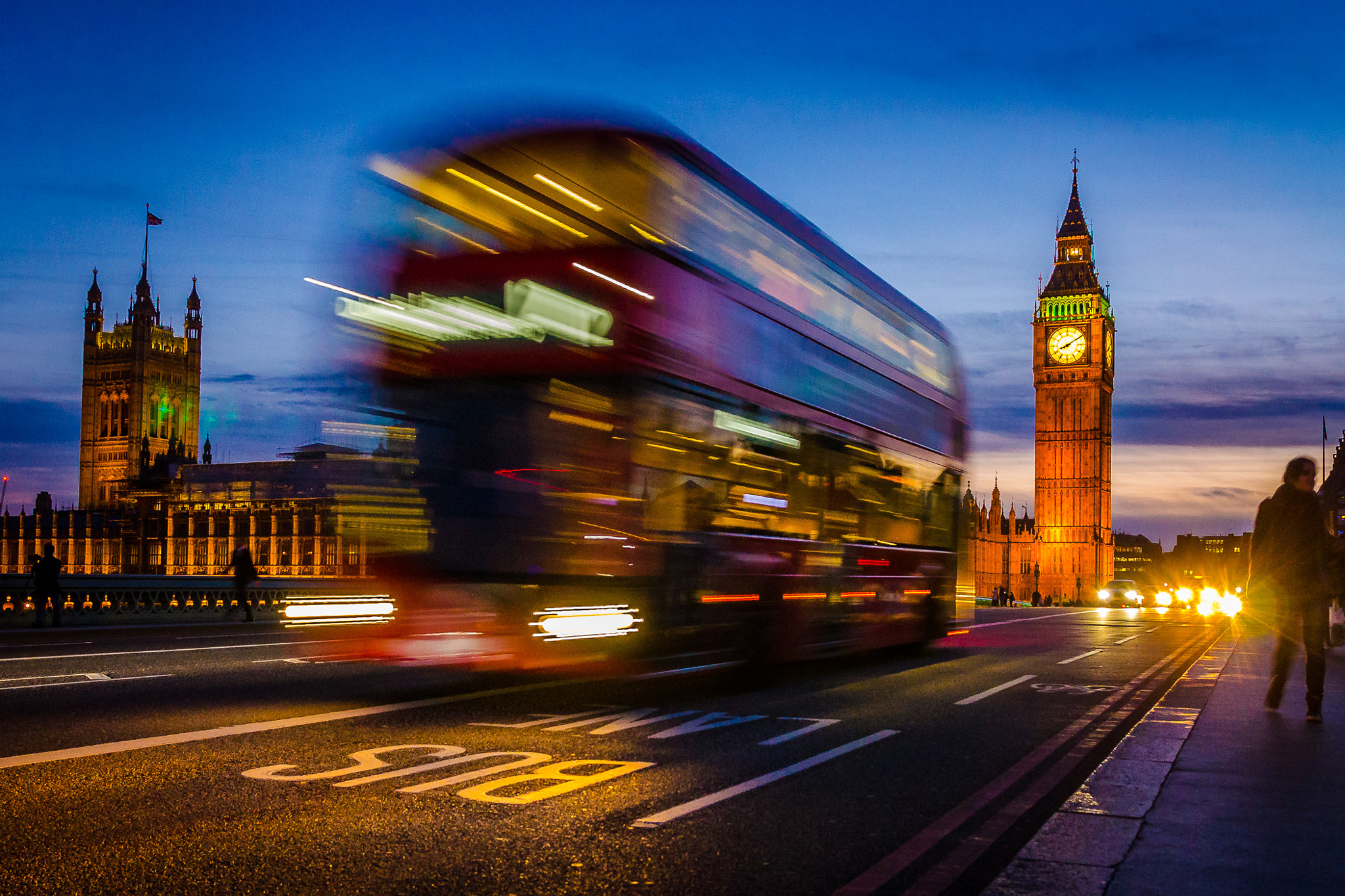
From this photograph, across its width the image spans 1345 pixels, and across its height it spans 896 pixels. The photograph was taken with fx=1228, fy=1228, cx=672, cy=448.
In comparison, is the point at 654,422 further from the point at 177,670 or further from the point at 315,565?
the point at 315,565

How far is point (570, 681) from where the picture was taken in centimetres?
1152

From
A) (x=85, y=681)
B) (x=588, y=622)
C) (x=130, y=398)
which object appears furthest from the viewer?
(x=130, y=398)

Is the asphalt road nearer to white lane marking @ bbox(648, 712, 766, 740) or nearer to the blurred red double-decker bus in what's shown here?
white lane marking @ bbox(648, 712, 766, 740)

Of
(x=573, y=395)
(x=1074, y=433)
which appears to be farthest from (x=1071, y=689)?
(x=1074, y=433)

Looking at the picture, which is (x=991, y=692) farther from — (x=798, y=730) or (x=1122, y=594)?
(x=1122, y=594)

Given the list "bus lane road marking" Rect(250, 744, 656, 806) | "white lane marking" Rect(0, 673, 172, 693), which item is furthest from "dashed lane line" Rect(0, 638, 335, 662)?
"bus lane road marking" Rect(250, 744, 656, 806)

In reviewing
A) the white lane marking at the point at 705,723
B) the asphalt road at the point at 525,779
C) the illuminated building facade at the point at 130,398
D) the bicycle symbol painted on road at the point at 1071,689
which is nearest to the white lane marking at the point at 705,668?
the asphalt road at the point at 525,779

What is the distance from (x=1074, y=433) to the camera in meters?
121

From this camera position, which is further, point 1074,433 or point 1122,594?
point 1074,433

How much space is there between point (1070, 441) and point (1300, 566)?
386 ft

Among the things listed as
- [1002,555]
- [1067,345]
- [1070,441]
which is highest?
[1067,345]

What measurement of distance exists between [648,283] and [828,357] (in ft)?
11.0

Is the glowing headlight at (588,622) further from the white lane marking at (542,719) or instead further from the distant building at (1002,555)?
the distant building at (1002,555)

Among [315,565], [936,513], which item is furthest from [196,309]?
[936,513]
